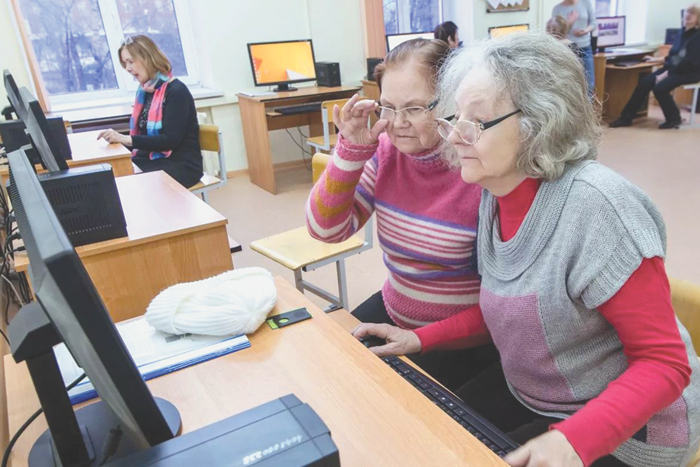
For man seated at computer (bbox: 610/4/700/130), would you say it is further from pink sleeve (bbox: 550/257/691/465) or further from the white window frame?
pink sleeve (bbox: 550/257/691/465)

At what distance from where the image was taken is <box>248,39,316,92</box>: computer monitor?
443 cm

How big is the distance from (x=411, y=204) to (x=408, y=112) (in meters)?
0.22

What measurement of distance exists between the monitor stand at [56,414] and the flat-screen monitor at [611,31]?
6.90m

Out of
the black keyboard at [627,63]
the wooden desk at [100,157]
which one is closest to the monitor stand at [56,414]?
the wooden desk at [100,157]

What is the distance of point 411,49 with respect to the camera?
1.15m

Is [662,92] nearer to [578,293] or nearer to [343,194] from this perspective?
[343,194]

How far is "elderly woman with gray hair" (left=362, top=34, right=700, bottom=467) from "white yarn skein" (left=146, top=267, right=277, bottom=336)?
46 centimetres

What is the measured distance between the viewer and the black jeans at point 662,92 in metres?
5.46

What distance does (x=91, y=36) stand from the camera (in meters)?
4.32

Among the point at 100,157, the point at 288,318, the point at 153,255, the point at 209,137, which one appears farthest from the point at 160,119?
the point at 288,318

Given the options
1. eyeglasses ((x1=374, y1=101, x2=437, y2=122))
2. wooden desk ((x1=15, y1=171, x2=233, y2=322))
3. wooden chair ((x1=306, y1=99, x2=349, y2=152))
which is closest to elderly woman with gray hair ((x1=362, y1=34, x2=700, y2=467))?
eyeglasses ((x1=374, y1=101, x2=437, y2=122))

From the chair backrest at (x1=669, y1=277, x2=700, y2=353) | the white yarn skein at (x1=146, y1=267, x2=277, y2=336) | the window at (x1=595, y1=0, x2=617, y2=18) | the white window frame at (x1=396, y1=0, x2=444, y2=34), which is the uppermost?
the white window frame at (x1=396, y1=0, x2=444, y2=34)

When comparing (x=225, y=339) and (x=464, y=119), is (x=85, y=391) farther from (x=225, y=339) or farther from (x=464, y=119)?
(x=464, y=119)

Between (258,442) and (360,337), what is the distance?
2.12ft
